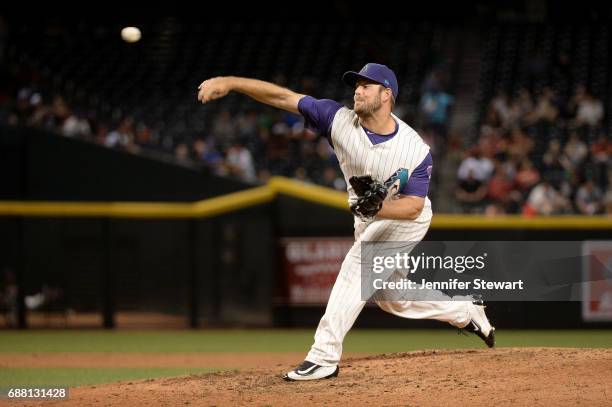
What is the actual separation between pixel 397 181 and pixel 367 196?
24 cm

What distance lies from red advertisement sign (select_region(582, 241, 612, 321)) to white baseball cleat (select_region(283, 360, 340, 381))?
5.55 metres

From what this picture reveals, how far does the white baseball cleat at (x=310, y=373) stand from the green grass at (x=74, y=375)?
2094 mm

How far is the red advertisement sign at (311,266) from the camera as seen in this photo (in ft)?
38.6

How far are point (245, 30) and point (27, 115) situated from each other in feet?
17.6

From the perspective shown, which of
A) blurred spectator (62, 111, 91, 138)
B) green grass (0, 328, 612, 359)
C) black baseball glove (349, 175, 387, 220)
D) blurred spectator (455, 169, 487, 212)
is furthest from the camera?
blurred spectator (62, 111, 91, 138)

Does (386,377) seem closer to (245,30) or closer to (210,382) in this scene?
(210,382)

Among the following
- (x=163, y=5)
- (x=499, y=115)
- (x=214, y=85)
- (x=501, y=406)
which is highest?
(x=163, y=5)

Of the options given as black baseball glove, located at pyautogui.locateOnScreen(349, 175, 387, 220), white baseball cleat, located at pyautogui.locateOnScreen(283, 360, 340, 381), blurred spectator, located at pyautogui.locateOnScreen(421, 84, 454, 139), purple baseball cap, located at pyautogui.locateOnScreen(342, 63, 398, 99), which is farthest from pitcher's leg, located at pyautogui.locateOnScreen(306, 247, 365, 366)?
blurred spectator, located at pyautogui.locateOnScreen(421, 84, 454, 139)

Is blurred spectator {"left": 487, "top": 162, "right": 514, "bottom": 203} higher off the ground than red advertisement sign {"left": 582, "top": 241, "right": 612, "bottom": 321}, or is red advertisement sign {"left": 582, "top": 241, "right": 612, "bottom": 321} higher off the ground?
blurred spectator {"left": 487, "top": 162, "right": 514, "bottom": 203}

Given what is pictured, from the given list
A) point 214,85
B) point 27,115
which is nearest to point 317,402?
point 214,85

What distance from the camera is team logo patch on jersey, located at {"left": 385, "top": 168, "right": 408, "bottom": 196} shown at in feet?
19.1

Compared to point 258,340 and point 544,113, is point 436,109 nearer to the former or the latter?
point 544,113

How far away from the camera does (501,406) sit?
5.09 m

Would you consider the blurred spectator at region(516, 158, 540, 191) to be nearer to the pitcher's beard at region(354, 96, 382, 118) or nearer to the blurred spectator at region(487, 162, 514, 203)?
the blurred spectator at region(487, 162, 514, 203)
